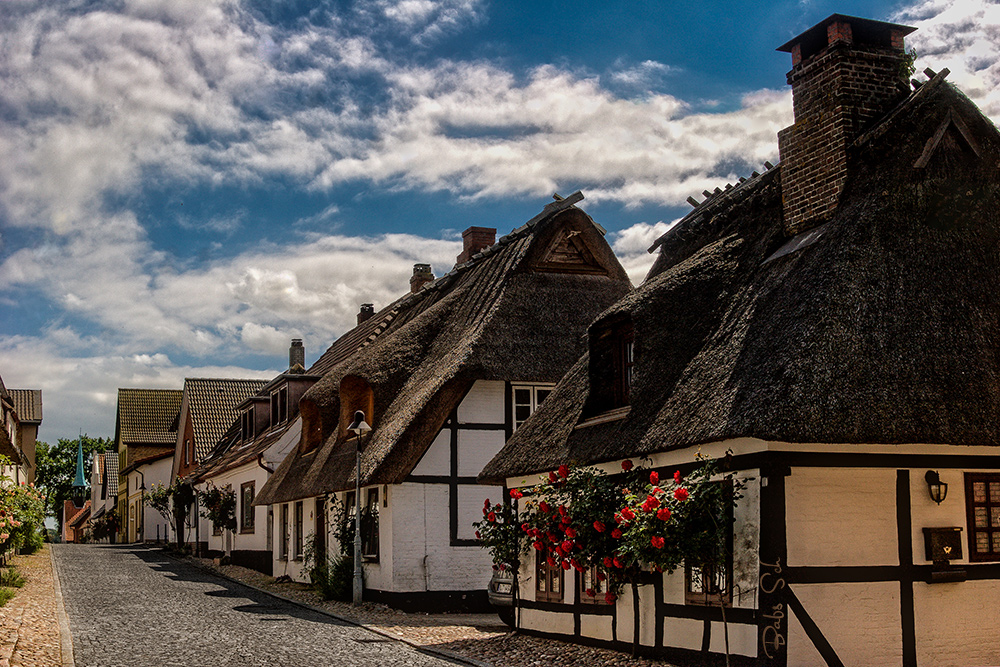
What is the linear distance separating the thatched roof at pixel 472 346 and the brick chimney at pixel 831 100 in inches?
291

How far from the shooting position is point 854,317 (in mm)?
10414

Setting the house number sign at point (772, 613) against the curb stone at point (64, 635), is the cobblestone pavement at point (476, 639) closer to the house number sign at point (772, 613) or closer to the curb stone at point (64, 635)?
the house number sign at point (772, 613)

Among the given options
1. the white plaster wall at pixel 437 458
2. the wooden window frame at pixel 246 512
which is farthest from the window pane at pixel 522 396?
the wooden window frame at pixel 246 512

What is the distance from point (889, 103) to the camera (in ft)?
41.4

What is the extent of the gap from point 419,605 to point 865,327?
10.5 m

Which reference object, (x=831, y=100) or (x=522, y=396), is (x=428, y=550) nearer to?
(x=522, y=396)

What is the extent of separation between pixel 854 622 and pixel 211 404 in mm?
35329

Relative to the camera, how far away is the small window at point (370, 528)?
64.2 ft

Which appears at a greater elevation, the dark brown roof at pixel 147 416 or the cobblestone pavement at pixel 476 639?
the dark brown roof at pixel 147 416

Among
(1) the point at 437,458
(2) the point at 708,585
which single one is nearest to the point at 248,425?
(1) the point at 437,458

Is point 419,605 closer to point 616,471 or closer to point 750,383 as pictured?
point 616,471

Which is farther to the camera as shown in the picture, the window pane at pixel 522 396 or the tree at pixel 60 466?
the tree at pixel 60 466

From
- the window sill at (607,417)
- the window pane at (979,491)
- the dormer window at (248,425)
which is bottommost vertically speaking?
the window pane at (979,491)

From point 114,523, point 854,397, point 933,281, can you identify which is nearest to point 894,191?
point 933,281
